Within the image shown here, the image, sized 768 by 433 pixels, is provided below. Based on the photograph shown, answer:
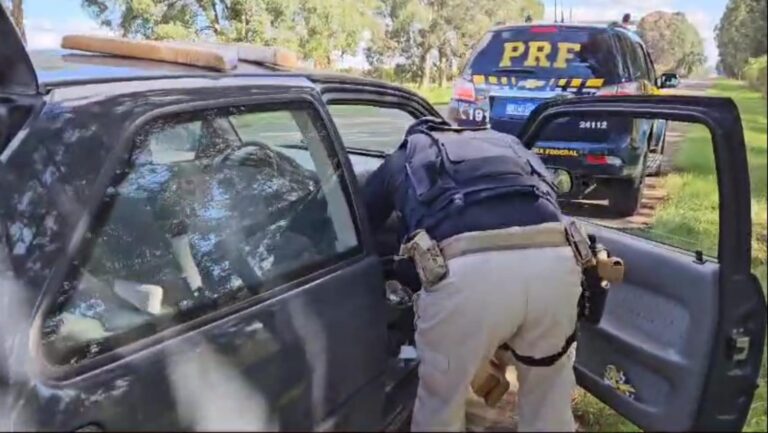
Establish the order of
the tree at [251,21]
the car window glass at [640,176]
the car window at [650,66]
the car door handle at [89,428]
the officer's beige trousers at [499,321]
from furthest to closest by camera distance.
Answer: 1. the tree at [251,21]
2. the car window at [650,66]
3. the car window glass at [640,176]
4. the officer's beige trousers at [499,321]
5. the car door handle at [89,428]

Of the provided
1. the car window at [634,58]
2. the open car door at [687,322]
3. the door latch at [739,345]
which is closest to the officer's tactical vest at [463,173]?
the open car door at [687,322]

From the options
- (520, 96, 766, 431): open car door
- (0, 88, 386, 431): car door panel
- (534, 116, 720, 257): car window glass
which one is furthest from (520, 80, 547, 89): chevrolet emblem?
(0, 88, 386, 431): car door panel

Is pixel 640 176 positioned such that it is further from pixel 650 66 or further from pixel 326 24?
pixel 326 24

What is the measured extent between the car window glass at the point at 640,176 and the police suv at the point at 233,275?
0.11m

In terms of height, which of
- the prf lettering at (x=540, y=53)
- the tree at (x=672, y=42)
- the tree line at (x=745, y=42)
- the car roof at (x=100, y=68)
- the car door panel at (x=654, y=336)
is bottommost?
the car door panel at (x=654, y=336)

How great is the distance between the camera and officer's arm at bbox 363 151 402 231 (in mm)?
2194

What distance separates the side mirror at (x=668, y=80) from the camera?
2994mm

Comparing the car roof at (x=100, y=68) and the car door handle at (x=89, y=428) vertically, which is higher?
the car roof at (x=100, y=68)

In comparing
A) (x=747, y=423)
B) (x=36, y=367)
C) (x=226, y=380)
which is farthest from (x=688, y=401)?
(x=36, y=367)

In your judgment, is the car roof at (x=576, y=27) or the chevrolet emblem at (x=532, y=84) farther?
the chevrolet emblem at (x=532, y=84)

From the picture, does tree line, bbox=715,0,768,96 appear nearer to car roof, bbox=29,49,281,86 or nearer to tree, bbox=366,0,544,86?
car roof, bbox=29,49,281,86

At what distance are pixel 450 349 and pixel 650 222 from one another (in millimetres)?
1059

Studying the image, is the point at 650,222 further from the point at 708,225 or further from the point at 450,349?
the point at 450,349

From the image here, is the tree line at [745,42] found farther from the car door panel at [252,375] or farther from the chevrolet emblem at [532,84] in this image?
the chevrolet emblem at [532,84]
